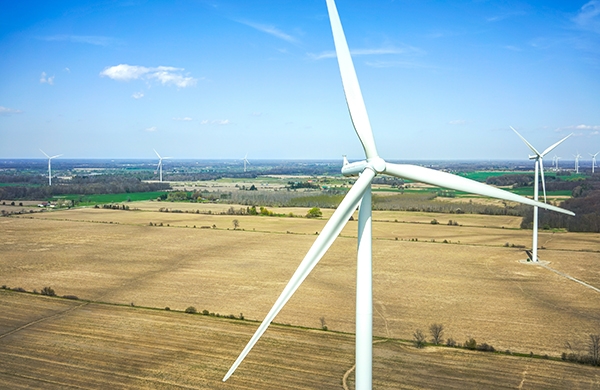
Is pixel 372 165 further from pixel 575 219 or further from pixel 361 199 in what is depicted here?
pixel 575 219

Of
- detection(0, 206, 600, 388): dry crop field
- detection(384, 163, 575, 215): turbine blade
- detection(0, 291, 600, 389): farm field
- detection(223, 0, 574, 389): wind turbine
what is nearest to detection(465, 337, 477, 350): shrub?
detection(0, 291, 600, 389): farm field

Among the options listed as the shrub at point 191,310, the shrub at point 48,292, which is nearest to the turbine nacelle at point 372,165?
the shrub at point 191,310

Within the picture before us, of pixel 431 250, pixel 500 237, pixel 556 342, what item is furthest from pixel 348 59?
pixel 500 237

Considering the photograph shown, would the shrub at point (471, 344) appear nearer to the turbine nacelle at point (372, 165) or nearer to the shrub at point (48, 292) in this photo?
the turbine nacelle at point (372, 165)

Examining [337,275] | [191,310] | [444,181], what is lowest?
[337,275]

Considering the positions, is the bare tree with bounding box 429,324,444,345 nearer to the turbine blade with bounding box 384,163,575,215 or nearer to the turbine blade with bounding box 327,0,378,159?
the turbine blade with bounding box 384,163,575,215

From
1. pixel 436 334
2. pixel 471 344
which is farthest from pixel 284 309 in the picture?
pixel 471 344

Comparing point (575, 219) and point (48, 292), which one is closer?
point (48, 292)
